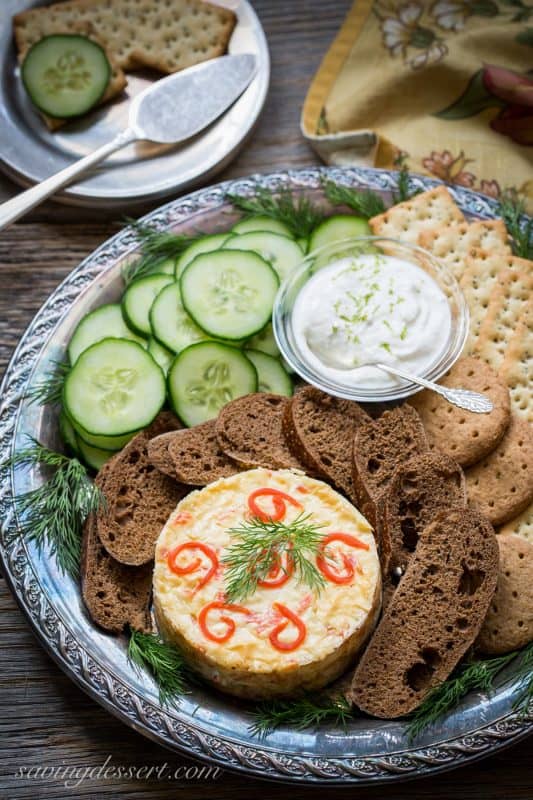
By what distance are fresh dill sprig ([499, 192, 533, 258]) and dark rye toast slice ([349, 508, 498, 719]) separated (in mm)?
1689

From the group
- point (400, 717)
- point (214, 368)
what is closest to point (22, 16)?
point (214, 368)

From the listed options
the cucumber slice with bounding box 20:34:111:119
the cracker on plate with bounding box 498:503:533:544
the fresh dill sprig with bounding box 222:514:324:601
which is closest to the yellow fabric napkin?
the cucumber slice with bounding box 20:34:111:119

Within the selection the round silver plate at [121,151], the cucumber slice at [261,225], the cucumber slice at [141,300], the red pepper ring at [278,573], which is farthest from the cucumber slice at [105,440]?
the round silver plate at [121,151]

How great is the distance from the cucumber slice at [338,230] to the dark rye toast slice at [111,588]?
1.97 metres

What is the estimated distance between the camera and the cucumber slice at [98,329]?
4.77 m

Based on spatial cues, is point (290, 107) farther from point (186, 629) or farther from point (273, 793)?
point (273, 793)

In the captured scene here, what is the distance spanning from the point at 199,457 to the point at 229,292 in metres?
0.90

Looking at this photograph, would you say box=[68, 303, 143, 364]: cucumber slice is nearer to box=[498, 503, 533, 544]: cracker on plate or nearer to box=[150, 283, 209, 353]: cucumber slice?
box=[150, 283, 209, 353]: cucumber slice

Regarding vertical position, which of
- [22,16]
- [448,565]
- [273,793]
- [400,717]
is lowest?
[273,793]

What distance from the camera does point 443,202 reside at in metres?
5.06

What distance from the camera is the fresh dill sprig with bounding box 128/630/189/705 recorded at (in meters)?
3.96

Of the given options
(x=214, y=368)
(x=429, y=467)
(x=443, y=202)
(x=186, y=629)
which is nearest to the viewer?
(x=186, y=629)

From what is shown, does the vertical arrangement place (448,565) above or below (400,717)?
above

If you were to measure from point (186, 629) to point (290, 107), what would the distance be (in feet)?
11.7
